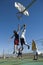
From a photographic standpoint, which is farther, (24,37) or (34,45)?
(24,37)

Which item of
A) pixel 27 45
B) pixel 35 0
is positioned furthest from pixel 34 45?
pixel 35 0

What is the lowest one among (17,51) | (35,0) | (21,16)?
(17,51)

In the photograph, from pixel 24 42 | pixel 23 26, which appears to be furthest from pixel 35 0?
pixel 24 42

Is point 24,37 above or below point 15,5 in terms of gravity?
below

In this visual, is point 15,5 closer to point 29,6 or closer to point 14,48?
point 29,6

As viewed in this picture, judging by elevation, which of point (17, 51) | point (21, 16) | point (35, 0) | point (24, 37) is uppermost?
point (35, 0)

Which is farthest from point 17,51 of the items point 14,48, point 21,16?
point 21,16

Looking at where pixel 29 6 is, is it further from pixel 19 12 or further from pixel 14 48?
pixel 14 48

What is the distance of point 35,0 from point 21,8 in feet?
3.45

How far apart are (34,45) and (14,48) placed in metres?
1.62

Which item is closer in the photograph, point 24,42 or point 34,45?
point 34,45

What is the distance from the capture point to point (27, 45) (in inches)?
491

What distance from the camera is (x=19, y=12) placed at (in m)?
12.4

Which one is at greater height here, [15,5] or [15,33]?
[15,5]
